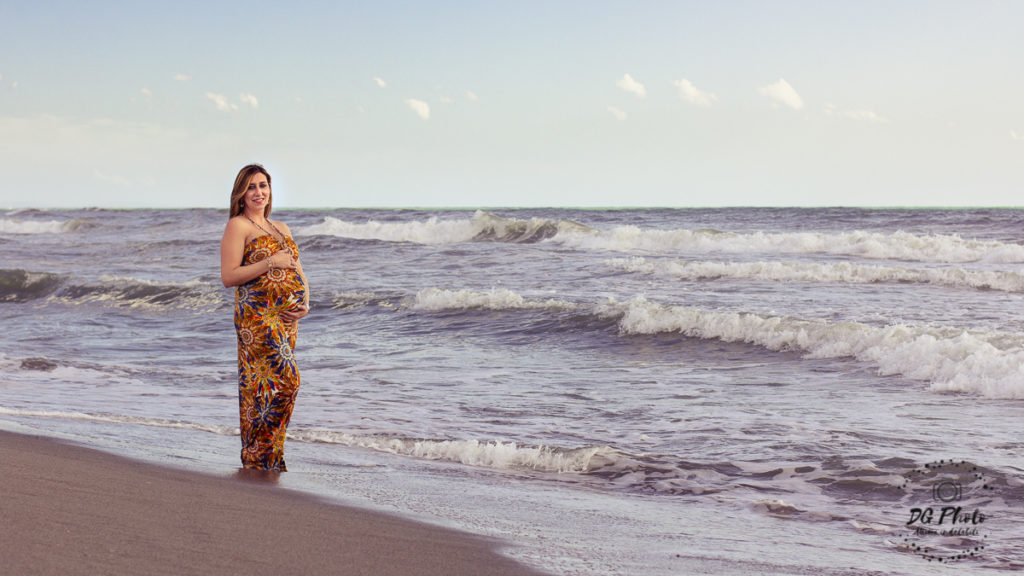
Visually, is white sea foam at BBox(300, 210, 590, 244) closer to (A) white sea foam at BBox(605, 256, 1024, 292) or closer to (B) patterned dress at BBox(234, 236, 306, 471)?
(A) white sea foam at BBox(605, 256, 1024, 292)

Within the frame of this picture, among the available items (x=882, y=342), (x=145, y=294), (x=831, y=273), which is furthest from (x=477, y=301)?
(x=831, y=273)

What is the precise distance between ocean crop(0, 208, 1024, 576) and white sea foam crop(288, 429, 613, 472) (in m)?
0.02

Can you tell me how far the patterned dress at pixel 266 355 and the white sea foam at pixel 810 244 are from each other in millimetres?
21040

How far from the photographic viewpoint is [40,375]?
9.29 metres

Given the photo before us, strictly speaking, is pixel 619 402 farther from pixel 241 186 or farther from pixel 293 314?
pixel 241 186

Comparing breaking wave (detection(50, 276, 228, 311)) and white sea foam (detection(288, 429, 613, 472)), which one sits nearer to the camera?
white sea foam (detection(288, 429, 613, 472))

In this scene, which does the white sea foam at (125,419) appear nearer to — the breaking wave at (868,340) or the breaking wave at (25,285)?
the breaking wave at (868,340)

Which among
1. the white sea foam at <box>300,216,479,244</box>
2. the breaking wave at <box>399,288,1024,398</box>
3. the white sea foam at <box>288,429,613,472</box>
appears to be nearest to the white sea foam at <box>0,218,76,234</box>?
the white sea foam at <box>300,216,479,244</box>

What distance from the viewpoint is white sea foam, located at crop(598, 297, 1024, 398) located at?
27.2 feet

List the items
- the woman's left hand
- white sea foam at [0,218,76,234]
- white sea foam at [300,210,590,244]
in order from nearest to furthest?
the woman's left hand, white sea foam at [300,210,590,244], white sea foam at [0,218,76,234]

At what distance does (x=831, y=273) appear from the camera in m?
18.2

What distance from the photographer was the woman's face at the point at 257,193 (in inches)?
201

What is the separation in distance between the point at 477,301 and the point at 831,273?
770cm

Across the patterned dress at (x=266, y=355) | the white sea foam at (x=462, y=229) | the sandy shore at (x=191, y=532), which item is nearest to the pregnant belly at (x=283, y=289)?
the patterned dress at (x=266, y=355)
